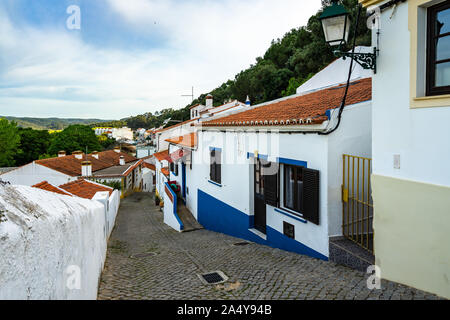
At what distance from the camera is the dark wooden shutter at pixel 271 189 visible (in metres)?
8.20

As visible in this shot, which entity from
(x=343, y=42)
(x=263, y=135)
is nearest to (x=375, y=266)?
(x=343, y=42)

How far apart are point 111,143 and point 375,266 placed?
89.3 metres

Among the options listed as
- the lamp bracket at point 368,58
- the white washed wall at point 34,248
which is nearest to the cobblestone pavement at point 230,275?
the white washed wall at point 34,248

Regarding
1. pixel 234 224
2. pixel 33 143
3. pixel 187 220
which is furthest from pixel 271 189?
pixel 33 143

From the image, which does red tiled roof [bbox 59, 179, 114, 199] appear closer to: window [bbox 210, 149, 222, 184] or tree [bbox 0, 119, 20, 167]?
window [bbox 210, 149, 222, 184]

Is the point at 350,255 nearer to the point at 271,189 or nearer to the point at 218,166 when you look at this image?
the point at 271,189

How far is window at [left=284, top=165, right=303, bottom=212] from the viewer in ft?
24.5

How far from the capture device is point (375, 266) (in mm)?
5285

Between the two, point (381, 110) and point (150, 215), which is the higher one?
point (381, 110)

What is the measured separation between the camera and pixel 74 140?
64.1 m

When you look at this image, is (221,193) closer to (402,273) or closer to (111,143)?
(402,273)

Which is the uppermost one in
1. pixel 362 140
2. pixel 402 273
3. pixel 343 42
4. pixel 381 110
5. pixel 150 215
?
pixel 343 42

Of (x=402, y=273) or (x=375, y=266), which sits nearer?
(x=402, y=273)

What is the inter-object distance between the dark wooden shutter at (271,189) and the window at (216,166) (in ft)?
11.8
